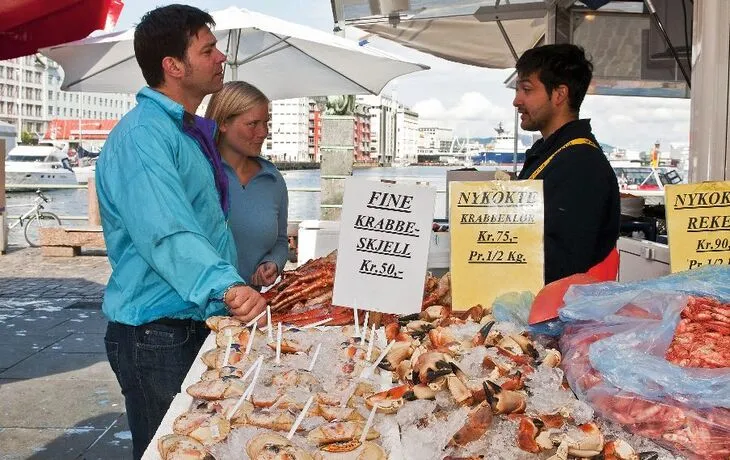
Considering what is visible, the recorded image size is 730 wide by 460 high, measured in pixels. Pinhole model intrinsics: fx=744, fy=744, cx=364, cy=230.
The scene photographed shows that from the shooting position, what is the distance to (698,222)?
2422 millimetres

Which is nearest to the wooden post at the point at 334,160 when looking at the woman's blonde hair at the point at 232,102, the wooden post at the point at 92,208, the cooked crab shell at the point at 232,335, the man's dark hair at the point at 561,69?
the wooden post at the point at 92,208

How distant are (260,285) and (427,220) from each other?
1086 millimetres

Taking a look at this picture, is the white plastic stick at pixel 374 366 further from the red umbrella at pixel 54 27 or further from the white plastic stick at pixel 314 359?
the red umbrella at pixel 54 27

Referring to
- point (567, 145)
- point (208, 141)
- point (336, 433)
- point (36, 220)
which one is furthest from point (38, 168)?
point (336, 433)

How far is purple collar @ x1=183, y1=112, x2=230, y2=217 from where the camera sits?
238cm

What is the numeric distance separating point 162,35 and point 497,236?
3.98ft

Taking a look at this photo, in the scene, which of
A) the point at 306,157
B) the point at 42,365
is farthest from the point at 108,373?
the point at 306,157

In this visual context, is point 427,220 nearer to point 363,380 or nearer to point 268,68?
point 363,380

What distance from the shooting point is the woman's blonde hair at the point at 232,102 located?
10.8 feet

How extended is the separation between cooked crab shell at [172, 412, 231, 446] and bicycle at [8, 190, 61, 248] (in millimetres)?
13081

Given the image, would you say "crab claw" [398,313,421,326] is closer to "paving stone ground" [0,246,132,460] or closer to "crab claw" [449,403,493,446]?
"crab claw" [449,403,493,446]

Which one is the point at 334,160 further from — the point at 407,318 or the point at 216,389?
the point at 216,389

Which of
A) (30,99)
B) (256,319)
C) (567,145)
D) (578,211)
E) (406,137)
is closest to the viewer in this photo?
(256,319)

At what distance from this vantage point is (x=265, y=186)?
3.46 meters
